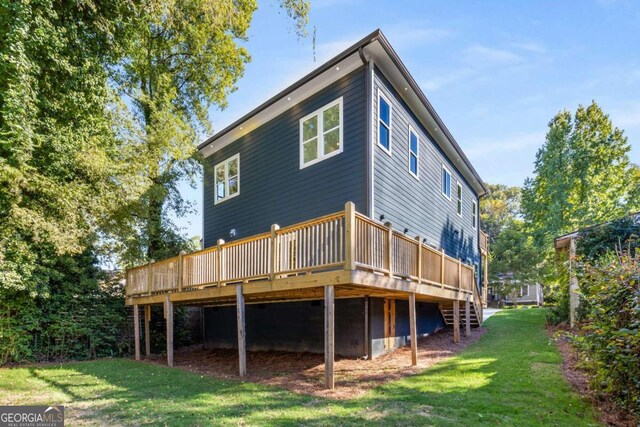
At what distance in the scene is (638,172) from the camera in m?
25.7

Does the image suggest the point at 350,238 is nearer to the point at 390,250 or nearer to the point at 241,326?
the point at 390,250

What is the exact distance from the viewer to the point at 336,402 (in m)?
5.73

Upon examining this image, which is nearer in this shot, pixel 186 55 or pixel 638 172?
pixel 186 55

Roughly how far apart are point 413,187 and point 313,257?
5976 mm

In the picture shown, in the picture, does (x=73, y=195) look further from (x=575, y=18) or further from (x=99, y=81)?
(x=575, y=18)

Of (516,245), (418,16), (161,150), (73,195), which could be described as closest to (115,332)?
(73,195)

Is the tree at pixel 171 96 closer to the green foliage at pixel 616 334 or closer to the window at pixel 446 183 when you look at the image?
the window at pixel 446 183

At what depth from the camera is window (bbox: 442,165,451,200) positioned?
48.2ft

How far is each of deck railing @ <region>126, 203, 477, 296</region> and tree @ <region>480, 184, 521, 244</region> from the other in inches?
1391

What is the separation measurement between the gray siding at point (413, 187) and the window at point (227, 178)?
580 cm

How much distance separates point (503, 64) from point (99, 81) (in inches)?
510

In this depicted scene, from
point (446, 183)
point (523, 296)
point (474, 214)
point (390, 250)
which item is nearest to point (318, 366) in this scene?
point (390, 250)

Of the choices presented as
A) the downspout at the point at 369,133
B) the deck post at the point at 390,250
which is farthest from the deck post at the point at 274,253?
the downspout at the point at 369,133

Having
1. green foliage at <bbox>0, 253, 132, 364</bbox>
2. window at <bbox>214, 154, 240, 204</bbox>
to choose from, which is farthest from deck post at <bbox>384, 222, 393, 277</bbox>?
green foliage at <bbox>0, 253, 132, 364</bbox>
